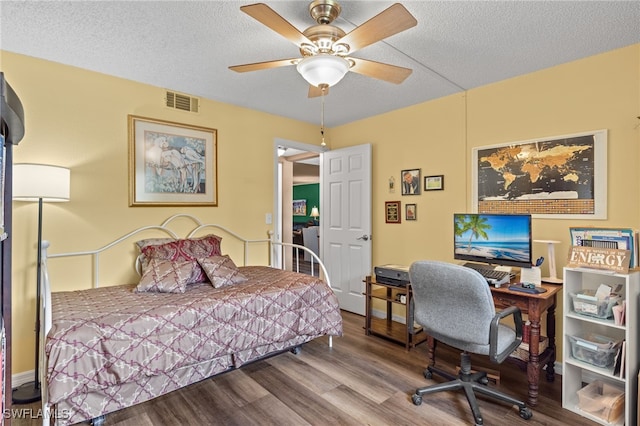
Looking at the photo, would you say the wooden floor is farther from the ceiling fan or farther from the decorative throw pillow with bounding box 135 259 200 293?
the ceiling fan

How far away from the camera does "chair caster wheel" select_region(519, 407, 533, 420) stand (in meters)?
A: 1.98

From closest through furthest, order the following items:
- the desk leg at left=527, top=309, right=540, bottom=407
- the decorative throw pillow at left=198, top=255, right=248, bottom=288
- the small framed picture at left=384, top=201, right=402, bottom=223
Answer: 1. the desk leg at left=527, top=309, right=540, bottom=407
2. the decorative throw pillow at left=198, top=255, right=248, bottom=288
3. the small framed picture at left=384, top=201, right=402, bottom=223

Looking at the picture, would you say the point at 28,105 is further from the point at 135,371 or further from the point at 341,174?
the point at 341,174

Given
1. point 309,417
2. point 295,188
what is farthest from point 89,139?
point 295,188

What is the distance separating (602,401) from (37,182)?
3768mm

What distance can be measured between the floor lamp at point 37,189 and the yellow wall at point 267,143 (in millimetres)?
231

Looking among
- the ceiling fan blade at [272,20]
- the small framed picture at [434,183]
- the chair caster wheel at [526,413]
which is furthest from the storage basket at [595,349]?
the ceiling fan blade at [272,20]

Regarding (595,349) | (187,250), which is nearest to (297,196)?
(187,250)

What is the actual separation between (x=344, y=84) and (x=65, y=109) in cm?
226

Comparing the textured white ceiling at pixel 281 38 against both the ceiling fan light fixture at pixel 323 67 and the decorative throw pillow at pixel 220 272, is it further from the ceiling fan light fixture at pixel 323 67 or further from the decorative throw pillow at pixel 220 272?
the decorative throw pillow at pixel 220 272

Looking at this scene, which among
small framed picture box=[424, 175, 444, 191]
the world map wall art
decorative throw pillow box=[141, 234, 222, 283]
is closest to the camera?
the world map wall art

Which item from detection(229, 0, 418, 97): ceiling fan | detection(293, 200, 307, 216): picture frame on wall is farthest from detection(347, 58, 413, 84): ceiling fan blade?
detection(293, 200, 307, 216): picture frame on wall

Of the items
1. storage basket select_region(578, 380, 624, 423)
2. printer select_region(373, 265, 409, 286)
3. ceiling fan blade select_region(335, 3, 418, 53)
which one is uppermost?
ceiling fan blade select_region(335, 3, 418, 53)

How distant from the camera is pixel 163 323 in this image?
204 centimetres
